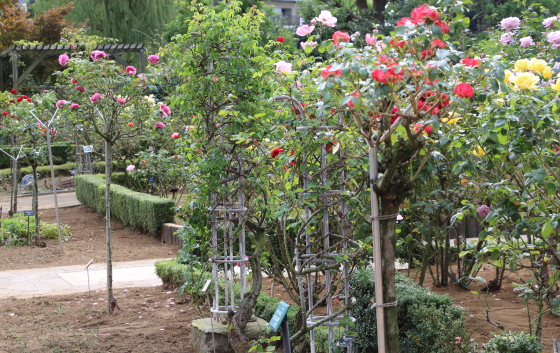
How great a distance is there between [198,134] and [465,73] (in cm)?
206

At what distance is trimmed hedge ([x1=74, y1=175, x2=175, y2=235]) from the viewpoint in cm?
930

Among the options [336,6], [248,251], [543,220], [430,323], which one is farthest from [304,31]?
[336,6]

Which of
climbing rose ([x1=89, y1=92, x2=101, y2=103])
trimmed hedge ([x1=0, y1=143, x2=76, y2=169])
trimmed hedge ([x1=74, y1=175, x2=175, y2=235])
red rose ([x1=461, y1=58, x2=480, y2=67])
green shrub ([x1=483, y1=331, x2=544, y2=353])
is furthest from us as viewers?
trimmed hedge ([x1=0, y1=143, x2=76, y2=169])

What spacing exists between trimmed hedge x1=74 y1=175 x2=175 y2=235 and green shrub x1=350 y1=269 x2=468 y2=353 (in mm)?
5892

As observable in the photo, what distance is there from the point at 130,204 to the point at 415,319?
757 cm

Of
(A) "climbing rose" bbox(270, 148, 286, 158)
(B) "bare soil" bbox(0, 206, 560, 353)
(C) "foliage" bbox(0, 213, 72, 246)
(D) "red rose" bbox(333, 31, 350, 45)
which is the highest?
(D) "red rose" bbox(333, 31, 350, 45)

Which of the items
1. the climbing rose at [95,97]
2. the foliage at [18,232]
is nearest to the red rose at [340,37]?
the climbing rose at [95,97]

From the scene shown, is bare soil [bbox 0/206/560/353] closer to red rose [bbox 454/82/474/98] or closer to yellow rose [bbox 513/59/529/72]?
yellow rose [bbox 513/59/529/72]

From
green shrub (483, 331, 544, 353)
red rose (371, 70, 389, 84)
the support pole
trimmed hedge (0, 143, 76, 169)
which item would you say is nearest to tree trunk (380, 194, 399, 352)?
the support pole

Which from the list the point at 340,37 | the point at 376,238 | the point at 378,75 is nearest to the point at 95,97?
the point at 340,37

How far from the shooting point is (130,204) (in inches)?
A: 404

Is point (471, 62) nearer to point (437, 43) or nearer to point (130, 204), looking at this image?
point (437, 43)

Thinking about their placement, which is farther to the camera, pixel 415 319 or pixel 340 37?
pixel 415 319

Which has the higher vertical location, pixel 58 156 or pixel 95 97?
pixel 95 97
